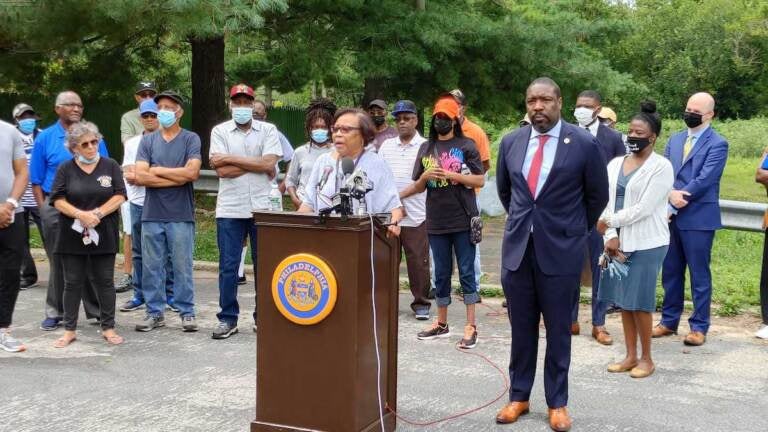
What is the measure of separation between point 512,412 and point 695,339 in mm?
2591

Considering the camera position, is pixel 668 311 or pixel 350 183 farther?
pixel 668 311

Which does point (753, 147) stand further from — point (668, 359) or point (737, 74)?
point (668, 359)

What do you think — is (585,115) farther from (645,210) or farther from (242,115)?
(242,115)

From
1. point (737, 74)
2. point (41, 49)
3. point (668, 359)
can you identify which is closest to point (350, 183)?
point (668, 359)

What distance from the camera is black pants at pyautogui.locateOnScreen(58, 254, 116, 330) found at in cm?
A: 725

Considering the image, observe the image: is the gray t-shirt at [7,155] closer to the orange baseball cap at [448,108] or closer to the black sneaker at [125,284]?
the black sneaker at [125,284]

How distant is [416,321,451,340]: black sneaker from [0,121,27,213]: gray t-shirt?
3.41m

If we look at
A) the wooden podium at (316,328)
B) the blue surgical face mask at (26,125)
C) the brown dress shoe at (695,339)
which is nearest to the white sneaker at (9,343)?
the wooden podium at (316,328)

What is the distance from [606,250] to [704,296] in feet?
4.85

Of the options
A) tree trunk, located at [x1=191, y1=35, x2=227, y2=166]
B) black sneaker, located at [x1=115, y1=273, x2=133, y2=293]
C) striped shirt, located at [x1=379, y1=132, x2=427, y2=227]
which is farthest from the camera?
tree trunk, located at [x1=191, y1=35, x2=227, y2=166]

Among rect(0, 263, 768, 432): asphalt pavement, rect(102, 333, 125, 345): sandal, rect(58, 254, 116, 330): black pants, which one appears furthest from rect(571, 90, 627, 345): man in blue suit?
rect(58, 254, 116, 330): black pants

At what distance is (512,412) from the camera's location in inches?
209

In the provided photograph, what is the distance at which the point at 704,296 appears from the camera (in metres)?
7.30

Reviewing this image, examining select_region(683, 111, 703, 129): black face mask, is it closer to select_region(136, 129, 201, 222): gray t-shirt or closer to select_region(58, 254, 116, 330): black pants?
select_region(136, 129, 201, 222): gray t-shirt
